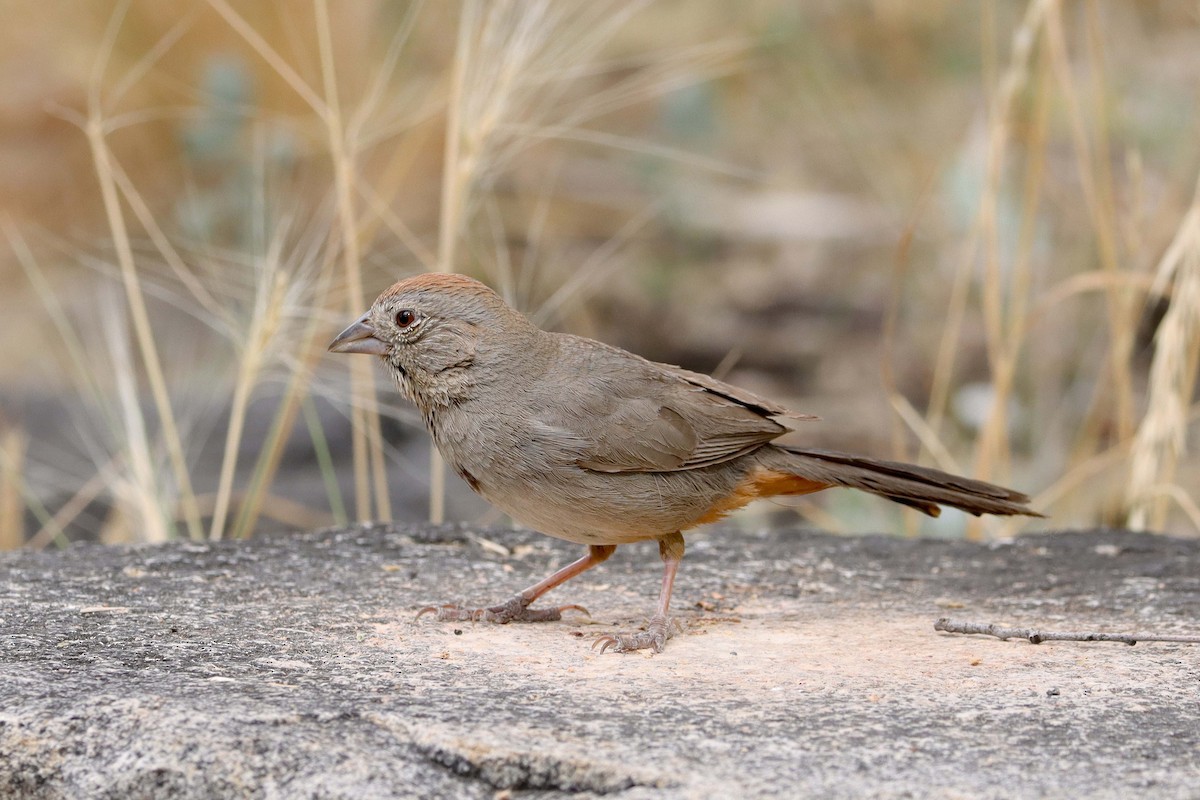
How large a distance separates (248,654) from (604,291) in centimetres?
638

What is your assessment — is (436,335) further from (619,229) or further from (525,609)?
(619,229)

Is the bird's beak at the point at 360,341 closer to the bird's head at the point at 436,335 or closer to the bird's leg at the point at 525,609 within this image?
the bird's head at the point at 436,335

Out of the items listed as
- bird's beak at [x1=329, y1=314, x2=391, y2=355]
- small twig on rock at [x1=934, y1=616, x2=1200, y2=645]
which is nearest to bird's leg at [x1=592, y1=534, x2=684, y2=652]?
small twig on rock at [x1=934, y1=616, x2=1200, y2=645]

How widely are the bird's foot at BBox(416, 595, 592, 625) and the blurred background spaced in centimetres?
115

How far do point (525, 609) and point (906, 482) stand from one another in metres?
1.05

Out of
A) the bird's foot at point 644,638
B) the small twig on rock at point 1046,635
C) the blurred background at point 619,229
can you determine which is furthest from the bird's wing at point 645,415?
the blurred background at point 619,229

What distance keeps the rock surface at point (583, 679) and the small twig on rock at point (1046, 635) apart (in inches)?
1.2

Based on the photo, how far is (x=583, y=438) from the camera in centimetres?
349

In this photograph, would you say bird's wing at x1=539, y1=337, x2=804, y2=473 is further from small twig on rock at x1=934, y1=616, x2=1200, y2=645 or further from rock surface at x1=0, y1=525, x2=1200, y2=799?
small twig on rock at x1=934, y1=616, x2=1200, y2=645

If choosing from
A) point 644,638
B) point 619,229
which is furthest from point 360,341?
point 619,229

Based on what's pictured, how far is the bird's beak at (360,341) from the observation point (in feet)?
12.1

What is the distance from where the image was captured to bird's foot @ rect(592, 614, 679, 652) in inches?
126

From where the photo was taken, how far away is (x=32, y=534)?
639 cm

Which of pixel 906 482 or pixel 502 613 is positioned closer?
pixel 502 613
